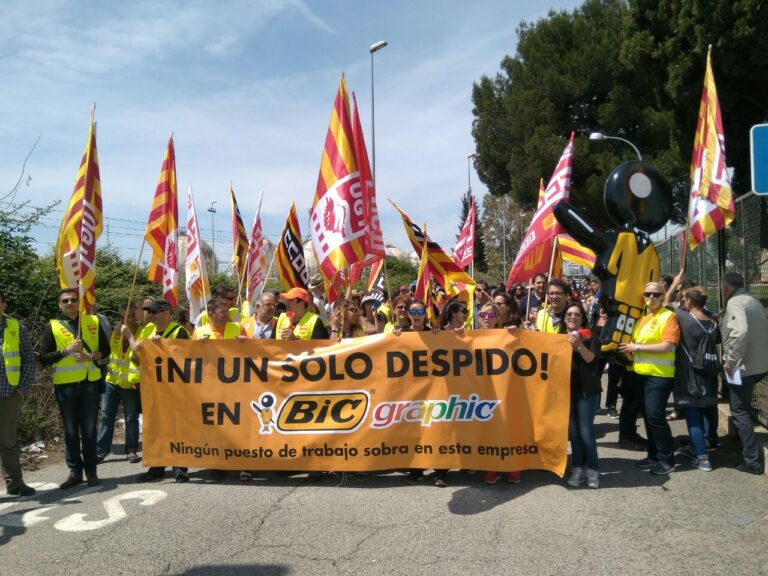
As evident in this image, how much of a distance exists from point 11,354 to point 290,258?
17.5 feet

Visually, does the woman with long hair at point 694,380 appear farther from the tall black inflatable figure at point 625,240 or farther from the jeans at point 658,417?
the tall black inflatable figure at point 625,240

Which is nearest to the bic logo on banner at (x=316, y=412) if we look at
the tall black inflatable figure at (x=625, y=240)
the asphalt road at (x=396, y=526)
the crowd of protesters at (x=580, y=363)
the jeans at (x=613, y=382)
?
the asphalt road at (x=396, y=526)

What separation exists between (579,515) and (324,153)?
3877mm

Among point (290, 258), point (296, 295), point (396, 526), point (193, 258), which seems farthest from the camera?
point (290, 258)

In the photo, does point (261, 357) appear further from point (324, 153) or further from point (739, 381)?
point (739, 381)

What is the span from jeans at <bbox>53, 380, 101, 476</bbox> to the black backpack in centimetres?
577

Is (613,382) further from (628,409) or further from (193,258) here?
(193,258)

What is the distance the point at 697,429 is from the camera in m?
6.04

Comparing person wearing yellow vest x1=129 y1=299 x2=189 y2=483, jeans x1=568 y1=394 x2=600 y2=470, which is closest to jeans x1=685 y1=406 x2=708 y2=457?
jeans x1=568 y1=394 x2=600 y2=470

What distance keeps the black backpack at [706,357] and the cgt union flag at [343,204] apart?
3.17 metres

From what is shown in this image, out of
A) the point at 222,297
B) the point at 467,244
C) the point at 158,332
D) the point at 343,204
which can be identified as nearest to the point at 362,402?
the point at 343,204

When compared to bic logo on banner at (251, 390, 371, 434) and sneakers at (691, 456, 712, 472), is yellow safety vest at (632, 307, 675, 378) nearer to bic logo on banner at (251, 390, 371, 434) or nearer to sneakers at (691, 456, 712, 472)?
sneakers at (691, 456, 712, 472)

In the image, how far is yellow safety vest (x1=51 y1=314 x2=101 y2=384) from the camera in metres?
6.09

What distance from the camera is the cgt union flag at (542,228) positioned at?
739 centimetres
